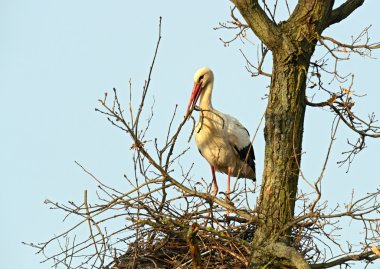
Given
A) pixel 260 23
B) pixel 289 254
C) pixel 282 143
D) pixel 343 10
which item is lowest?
Result: pixel 289 254

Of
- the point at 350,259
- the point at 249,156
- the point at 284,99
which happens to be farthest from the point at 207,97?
the point at 350,259

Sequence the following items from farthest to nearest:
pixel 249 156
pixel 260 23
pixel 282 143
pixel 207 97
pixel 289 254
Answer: pixel 249 156 → pixel 207 97 → pixel 260 23 → pixel 282 143 → pixel 289 254

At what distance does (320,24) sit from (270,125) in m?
1.00

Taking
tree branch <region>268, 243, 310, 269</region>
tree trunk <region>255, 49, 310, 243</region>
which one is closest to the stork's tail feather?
tree trunk <region>255, 49, 310, 243</region>

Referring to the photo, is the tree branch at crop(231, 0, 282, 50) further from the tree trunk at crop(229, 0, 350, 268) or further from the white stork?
the white stork

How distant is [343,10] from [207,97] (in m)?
3.21

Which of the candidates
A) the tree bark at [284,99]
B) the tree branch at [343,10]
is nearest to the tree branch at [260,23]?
the tree bark at [284,99]

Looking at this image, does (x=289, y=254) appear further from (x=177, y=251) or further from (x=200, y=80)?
(x=200, y=80)

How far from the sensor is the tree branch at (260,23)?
713cm

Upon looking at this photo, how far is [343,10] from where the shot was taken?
294 inches

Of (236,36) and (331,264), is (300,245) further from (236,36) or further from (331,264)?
Answer: (236,36)

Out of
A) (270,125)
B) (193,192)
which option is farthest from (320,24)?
(193,192)

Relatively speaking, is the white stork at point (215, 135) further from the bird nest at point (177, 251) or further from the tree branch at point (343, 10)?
the tree branch at point (343, 10)

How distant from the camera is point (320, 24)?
717 centimetres
